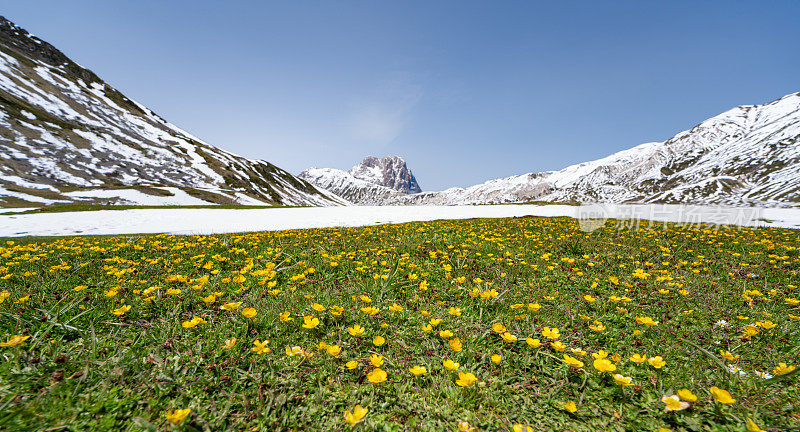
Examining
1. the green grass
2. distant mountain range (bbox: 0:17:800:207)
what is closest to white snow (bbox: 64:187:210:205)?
distant mountain range (bbox: 0:17:800:207)

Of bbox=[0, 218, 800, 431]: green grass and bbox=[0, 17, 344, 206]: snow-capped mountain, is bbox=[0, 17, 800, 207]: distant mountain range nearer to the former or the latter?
bbox=[0, 17, 344, 206]: snow-capped mountain

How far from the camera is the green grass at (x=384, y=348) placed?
2.42 m

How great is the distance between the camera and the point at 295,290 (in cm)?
486

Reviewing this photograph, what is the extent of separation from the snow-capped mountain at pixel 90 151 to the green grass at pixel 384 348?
66779 millimetres

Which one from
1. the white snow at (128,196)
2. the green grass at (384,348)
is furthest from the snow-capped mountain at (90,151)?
the green grass at (384,348)

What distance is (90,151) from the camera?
8306 cm

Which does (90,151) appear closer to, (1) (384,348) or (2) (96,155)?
(2) (96,155)

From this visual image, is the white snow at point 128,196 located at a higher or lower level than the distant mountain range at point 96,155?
lower

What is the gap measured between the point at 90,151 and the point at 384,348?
396 feet

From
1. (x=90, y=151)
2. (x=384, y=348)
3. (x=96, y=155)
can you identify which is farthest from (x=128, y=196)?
(x=384, y=348)

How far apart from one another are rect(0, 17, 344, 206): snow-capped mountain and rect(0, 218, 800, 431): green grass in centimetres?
6678

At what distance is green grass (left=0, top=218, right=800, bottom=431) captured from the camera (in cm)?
242

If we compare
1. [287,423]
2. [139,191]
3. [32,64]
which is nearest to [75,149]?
[139,191]

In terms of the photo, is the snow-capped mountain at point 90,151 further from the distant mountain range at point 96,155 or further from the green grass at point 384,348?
the green grass at point 384,348
